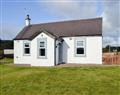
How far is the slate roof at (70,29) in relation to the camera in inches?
979

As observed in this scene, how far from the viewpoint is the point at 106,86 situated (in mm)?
11227

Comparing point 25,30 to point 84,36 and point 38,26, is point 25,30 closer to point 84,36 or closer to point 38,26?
point 38,26

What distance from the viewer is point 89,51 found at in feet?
79.5

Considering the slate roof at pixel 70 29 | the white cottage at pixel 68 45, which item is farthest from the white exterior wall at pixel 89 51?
the slate roof at pixel 70 29

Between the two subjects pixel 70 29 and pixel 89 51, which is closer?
pixel 89 51

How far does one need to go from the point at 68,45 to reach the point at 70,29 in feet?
7.45

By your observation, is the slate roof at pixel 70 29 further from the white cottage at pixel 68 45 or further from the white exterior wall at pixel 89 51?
the white exterior wall at pixel 89 51

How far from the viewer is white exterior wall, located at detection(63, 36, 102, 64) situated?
78.3ft

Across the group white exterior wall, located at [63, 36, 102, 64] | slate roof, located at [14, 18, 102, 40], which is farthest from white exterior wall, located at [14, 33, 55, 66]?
white exterior wall, located at [63, 36, 102, 64]

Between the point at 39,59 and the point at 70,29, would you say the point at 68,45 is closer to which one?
the point at 70,29

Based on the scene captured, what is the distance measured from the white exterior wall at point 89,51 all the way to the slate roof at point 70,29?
0.62 meters

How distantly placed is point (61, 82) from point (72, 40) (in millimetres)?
13002

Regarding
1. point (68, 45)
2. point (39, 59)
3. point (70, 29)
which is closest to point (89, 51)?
point (68, 45)

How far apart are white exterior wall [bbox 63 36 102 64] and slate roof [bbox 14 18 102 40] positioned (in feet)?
2.03
